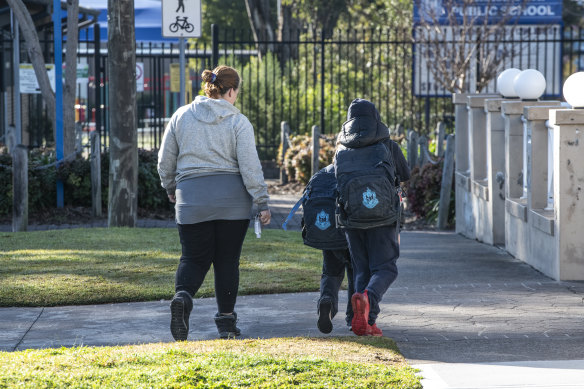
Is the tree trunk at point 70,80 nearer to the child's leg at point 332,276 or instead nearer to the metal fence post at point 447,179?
the metal fence post at point 447,179

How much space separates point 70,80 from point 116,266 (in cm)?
625

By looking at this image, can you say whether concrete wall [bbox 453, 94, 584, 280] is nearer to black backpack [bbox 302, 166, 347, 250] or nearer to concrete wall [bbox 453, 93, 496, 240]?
concrete wall [bbox 453, 93, 496, 240]

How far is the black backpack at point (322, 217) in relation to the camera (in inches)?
235

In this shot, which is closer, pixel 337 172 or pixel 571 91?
pixel 337 172

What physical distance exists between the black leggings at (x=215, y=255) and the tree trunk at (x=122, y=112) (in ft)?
16.9

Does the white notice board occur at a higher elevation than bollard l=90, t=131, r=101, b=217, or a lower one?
higher

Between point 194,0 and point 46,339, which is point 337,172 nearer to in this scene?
point 46,339

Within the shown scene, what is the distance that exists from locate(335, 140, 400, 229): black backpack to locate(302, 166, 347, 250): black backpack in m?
0.12

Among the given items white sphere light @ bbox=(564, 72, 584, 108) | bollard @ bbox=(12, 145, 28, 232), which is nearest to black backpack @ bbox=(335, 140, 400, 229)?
white sphere light @ bbox=(564, 72, 584, 108)

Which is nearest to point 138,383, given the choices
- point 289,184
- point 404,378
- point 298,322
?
point 404,378

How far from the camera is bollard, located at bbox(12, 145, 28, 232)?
1130 centimetres

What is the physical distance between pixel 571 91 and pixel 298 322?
2.95 meters

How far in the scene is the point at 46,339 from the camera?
595 centimetres

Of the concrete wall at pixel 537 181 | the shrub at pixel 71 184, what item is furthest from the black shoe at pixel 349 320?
the shrub at pixel 71 184
